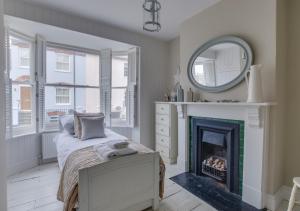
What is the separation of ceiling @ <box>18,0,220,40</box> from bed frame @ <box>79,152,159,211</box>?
88.8 inches

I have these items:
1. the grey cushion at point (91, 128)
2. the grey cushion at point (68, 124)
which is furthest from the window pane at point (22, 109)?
the grey cushion at point (91, 128)

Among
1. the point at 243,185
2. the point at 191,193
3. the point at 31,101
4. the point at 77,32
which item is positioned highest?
the point at 77,32

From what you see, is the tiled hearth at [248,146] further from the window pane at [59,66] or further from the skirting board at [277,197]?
the window pane at [59,66]

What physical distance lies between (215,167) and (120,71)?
2.84 meters

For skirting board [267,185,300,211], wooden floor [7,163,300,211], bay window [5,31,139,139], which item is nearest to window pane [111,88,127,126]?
bay window [5,31,139,139]

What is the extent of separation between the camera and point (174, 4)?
2.59 metres

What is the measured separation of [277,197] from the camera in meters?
2.02

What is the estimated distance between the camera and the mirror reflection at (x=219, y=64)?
226 cm

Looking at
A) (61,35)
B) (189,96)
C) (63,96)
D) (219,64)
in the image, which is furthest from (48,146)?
(219,64)

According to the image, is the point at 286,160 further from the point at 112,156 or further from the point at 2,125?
the point at 2,125

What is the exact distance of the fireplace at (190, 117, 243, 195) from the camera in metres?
2.25

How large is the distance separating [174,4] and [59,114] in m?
2.99

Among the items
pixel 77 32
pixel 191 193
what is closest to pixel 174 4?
pixel 77 32

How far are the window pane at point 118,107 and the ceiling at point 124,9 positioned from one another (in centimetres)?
148
